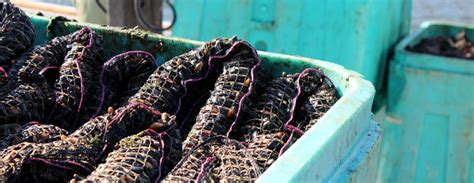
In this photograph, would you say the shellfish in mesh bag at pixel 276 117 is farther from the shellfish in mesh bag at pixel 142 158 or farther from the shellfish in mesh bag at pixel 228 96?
the shellfish in mesh bag at pixel 142 158

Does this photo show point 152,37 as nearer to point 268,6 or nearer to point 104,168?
point 104,168

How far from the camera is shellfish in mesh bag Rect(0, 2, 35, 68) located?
266 cm

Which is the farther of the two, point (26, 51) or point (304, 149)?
point (26, 51)

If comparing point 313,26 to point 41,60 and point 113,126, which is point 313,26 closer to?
point 41,60

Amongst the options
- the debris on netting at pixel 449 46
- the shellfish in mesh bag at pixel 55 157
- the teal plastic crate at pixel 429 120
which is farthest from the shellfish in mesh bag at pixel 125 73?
the debris on netting at pixel 449 46

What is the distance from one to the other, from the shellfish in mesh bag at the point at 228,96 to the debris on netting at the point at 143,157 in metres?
0.09

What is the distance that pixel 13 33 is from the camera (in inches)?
107

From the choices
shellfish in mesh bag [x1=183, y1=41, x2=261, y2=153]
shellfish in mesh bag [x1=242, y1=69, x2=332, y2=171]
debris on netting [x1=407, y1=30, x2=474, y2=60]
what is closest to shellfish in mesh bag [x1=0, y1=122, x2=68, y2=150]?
shellfish in mesh bag [x1=183, y1=41, x2=261, y2=153]

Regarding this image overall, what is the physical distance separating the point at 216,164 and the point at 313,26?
224 cm

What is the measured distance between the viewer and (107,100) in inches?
99.6

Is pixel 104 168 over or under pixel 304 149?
under

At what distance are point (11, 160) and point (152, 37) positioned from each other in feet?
3.31

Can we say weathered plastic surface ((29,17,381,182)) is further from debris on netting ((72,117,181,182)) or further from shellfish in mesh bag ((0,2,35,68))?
debris on netting ((72,117,181,182))

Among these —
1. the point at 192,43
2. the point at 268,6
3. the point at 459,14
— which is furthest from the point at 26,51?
the point at 459,14
